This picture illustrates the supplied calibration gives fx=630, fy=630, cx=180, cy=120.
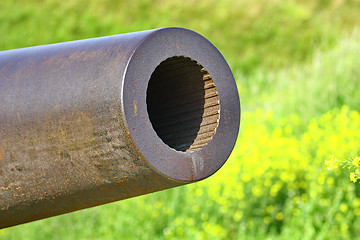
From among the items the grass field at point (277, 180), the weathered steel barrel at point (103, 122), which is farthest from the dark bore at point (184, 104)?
the grass field at point (277, 180)

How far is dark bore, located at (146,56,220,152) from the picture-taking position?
186cm

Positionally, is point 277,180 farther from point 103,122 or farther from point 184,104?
point 103,122

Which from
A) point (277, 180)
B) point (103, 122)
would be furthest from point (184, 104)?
point (277, 180)

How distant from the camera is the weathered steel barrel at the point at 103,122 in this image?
1617mm

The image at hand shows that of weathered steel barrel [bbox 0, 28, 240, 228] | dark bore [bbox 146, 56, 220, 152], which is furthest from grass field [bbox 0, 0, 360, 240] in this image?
weathered steel barrel [bbox 0, 28, 240, 228]

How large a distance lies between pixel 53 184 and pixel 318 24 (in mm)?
10227

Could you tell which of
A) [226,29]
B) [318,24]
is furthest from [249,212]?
[226,29]

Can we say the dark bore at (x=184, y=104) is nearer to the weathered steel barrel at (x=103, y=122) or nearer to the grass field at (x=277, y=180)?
the weathered steel barrel at (x=103, y=122)

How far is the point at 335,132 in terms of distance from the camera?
16.8 ft

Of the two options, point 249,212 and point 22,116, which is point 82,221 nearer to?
point 249,212

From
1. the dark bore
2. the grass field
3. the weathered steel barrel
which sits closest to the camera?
the weathered steel barrel

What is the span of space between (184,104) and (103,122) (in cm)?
43

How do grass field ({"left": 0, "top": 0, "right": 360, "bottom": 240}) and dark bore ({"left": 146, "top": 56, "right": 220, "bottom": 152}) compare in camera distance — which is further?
grass field ({"left": 0, "top": 0, "right": 360, "bottom": 240})

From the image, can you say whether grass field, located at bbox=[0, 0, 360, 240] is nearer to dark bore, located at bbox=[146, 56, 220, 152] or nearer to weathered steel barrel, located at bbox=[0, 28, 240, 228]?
dark bore, located at bbox=[146, 56, 220, 152]
